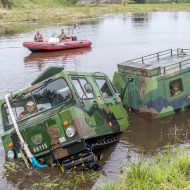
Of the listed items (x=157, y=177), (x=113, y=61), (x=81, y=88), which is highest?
(x=81, y=88)

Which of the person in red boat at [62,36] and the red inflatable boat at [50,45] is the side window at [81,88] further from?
the person in red boat at [62,36]

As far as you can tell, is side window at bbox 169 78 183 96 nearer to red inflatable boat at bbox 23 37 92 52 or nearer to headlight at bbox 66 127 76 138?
headlight at bbox 66 127 76 138

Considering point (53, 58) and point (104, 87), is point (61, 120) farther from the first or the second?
point (53, 58)

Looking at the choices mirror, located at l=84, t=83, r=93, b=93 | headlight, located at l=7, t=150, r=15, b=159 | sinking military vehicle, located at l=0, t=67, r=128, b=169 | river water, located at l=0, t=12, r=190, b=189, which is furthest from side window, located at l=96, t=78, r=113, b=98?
headlight, located at l=7, t=150, r=15, b=159

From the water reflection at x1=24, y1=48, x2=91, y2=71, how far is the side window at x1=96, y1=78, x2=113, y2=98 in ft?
49.4

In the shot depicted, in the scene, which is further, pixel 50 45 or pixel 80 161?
pixel 50 45

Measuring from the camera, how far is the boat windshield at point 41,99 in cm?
972

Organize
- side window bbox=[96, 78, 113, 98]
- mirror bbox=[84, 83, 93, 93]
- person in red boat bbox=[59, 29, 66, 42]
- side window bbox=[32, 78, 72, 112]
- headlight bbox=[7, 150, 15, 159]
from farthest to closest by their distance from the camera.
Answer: person in red boat bbox=[59, 29, 66, 42]
side window bbox=[96, 78, 113, 98]
headlight bbox=[7, 150, 15, 159]
mirror bbox=[84, 83, 93, 93]
side window bbox=[32, 78, 72, 112]

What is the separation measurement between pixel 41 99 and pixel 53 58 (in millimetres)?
19603

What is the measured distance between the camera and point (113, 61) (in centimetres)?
2661

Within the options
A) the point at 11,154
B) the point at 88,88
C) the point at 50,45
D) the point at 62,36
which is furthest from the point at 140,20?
the point at 11,154

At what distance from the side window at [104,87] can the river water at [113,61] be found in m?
1.76

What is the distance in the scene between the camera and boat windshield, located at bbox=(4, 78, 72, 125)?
972 cm

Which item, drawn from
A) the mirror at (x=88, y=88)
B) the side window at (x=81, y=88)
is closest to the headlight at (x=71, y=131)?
the side window at (x=81, y=88)
